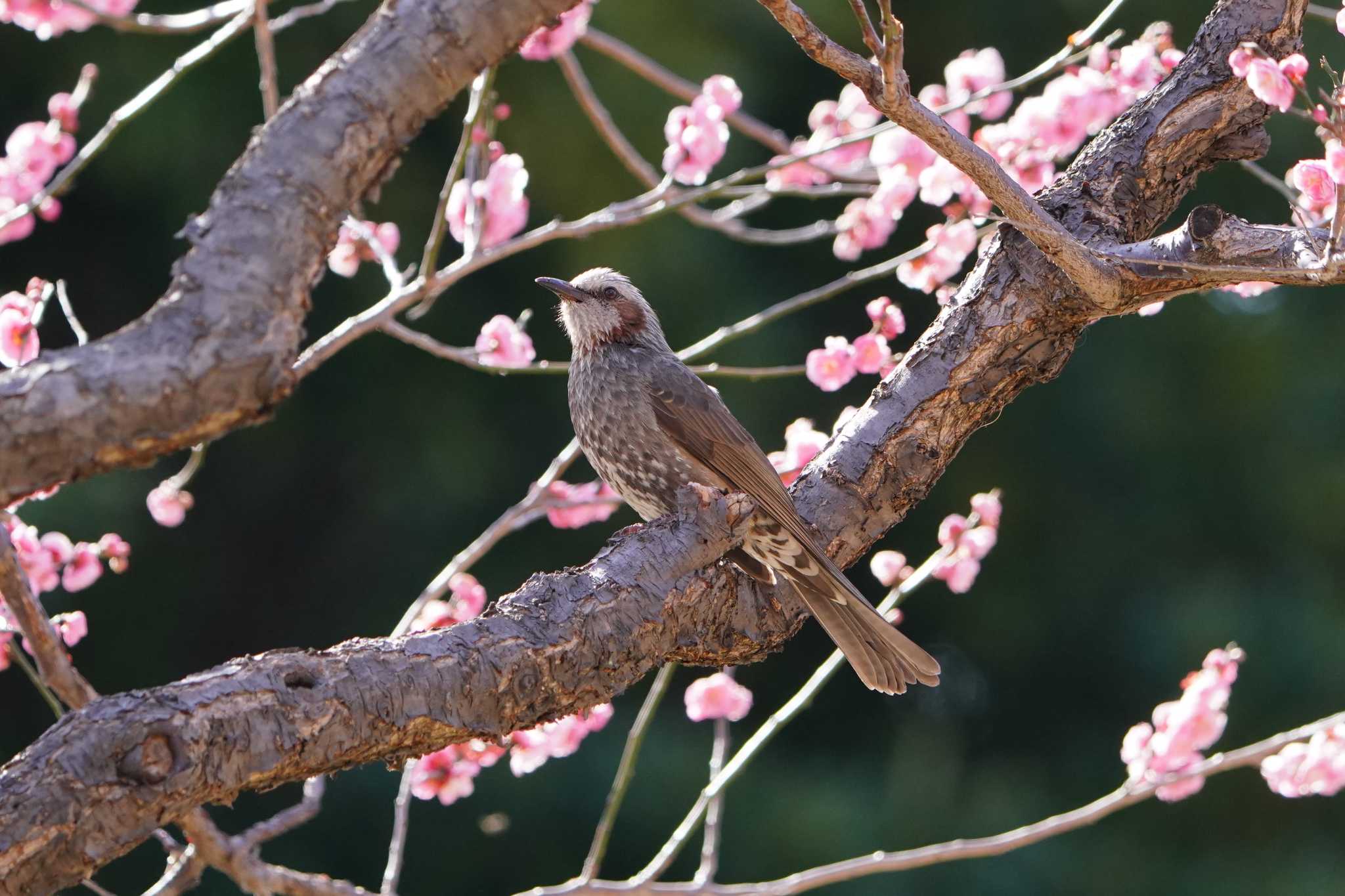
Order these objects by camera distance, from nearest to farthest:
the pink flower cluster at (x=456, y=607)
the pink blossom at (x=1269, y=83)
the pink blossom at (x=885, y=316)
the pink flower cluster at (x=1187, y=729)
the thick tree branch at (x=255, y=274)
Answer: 1. the thick tree branch at (x=255, y=274)
2. the pink blossom at (x=1269, y=83)
3. the pink flower cluster at (x=456, y=607)
4. the pink blossom at (x=885, y=316)
5. the pink flower cluster at (x=1187, y=729)

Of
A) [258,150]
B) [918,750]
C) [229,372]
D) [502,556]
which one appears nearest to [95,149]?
[258,150]

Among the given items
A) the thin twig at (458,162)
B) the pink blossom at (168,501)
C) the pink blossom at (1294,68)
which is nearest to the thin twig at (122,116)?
the thin twig at (458,162)

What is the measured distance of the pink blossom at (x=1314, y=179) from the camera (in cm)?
225

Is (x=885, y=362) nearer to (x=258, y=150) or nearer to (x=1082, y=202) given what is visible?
(x=1082, y=202)

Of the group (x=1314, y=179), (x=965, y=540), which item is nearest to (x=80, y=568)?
(x=965, y=540)

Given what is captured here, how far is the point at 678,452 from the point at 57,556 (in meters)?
1.33

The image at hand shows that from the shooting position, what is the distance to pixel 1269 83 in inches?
82.1

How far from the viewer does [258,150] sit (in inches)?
60.9

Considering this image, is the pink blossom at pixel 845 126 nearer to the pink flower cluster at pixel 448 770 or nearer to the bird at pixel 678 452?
the bird at pixel 678 452

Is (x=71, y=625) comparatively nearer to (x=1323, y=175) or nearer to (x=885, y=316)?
(x=885, y=316)

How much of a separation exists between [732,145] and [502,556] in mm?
2028

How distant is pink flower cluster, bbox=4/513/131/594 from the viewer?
9.82 ft

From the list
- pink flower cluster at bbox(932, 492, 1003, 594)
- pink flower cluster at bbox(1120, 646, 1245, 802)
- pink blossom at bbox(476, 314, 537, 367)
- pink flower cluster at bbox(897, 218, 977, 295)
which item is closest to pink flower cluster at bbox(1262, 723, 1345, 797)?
pink flower cluster at bbox(1120, 646, 1245, 802)

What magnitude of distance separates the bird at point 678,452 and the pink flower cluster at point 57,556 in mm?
1064
